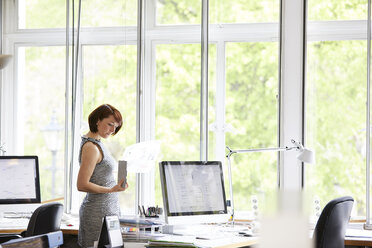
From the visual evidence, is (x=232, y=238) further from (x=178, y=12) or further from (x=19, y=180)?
(x=178, y=12)

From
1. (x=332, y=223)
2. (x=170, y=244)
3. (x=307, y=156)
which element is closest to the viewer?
(x=170, y=244)

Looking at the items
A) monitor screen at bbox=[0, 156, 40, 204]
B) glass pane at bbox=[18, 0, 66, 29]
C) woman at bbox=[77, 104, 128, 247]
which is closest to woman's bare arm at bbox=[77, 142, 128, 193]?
woman at bbox=[77, 104, 128, 247]

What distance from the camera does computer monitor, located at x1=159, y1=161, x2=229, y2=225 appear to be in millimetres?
3225

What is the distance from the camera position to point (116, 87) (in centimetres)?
473

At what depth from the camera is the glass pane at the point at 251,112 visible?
14.8 feet

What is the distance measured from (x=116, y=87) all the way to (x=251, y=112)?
1.19 m

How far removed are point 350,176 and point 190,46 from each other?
1707 millimetres

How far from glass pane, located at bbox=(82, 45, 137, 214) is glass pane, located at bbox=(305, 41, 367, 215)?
4.87 ft

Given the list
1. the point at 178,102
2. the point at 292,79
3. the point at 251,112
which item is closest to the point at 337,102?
the point at 292,79

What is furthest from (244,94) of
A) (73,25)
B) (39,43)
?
(39,43)

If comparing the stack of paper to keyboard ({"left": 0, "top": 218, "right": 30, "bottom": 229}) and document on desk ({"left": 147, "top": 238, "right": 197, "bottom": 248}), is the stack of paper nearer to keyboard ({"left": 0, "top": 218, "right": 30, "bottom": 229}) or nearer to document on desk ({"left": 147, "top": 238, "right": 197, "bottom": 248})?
document on desk ({"left": 147, "top": 238, "right": 197, "bottom": 248})

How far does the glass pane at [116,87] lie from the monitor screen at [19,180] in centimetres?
93

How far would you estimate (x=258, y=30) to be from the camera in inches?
179

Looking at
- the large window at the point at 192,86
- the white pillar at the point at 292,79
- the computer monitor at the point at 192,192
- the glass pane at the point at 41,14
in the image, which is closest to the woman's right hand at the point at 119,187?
the computer monitor at the point at 192,192
